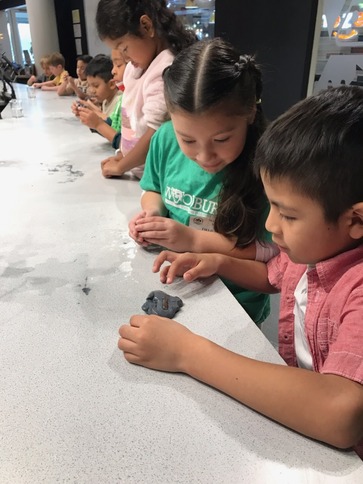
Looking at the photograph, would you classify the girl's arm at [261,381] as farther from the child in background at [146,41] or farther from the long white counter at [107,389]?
the child in background at [146,41]

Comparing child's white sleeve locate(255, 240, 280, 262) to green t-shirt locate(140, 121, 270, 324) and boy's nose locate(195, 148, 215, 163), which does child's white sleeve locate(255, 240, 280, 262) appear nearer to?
green t-shirt locate(140, 121, 270, 324)

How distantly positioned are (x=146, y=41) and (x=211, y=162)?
1.73 feet

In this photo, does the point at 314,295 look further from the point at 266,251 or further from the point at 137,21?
the point at 137,21

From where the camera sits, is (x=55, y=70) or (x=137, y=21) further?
(x=55, y=70)

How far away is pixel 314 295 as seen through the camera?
57cm

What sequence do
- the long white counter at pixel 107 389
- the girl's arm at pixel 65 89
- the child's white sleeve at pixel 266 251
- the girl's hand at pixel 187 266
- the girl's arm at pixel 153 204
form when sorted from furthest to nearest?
1. the girl's arm at pixel 65 89
2. the girl's arm at pixel 153 204
3. the child's white sleeve at pixel 266 251
4. the girl's hand at pixel 187 266
5. the long white counter at pixel 107 389

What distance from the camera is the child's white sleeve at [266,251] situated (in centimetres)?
82

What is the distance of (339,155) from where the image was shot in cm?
47

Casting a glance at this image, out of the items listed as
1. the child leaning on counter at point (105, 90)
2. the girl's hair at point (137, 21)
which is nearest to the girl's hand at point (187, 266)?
the girl's hair at point (137, 21)

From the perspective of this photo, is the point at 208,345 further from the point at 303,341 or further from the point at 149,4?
the point at 149,4

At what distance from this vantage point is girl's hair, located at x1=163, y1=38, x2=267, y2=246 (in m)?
0.73

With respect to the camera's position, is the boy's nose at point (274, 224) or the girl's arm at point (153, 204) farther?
the girl's arm at point (153, 204)

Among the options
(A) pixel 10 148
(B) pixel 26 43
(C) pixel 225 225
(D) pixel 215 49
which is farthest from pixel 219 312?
(B) pixel 26 43

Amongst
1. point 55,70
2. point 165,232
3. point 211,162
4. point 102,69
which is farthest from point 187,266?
point 55,70
